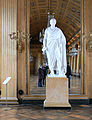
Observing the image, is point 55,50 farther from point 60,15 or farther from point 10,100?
point 10,100

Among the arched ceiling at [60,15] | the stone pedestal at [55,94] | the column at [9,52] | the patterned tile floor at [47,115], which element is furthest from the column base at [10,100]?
the arched ceiling at [60,15]

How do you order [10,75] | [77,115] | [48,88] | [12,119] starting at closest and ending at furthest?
[12,119] → [77,115] → [48,88] → [10,75]

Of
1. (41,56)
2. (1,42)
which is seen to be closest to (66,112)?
(41,56)

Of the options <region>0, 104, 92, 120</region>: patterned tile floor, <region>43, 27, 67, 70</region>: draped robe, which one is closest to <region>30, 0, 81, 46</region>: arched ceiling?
<region>43, 27, 67, 70</region>: draped robe

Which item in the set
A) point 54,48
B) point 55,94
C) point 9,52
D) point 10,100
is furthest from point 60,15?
point 10,100

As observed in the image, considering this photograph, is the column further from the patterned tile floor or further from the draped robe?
the draped robe

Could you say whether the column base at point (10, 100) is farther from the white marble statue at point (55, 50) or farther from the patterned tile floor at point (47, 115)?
the white marble statue at point (55, 50)

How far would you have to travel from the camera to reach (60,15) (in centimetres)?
790

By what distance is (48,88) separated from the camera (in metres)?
6.35

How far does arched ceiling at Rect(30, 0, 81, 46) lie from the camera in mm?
7723

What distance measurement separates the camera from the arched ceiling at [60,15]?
25.3 feet

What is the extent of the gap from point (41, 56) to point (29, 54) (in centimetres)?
48

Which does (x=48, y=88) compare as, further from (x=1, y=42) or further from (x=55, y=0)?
(x=55, y=0)

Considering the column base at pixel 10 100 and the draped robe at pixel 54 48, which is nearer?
the draped robe at pixel 54 48
